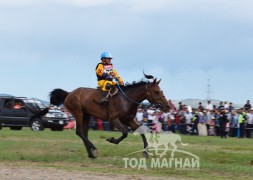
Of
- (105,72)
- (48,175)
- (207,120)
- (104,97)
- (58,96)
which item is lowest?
(48,175)

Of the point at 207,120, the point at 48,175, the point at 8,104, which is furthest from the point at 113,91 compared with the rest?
the point at 8,104

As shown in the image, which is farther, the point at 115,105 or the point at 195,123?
the point at 195,123

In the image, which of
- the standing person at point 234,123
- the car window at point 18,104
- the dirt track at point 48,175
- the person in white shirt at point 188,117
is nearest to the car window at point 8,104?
the car window at point 18,104

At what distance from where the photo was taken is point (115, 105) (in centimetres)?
1861

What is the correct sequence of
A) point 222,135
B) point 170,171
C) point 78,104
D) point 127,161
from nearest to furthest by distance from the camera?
point 170,171, point 127,161, point 78,104, point 222,135

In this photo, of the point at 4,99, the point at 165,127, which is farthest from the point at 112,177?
the point at 4,99

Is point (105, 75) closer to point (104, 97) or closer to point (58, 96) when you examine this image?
point (104, 97)

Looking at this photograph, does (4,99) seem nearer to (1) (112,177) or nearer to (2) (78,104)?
(2) (78,104)

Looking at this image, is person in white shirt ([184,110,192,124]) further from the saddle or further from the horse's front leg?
the horse's front leg

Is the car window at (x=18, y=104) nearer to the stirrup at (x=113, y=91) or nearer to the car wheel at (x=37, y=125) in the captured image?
the car wheel at (x=37, y=125)

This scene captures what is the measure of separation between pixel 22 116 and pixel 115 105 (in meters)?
20.4

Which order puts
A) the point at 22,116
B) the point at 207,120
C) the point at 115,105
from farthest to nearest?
the point at 22,116 → the point at 207,120 → the point at 115,105

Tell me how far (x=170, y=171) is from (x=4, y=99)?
83.5 feet

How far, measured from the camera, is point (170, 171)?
581 inches
